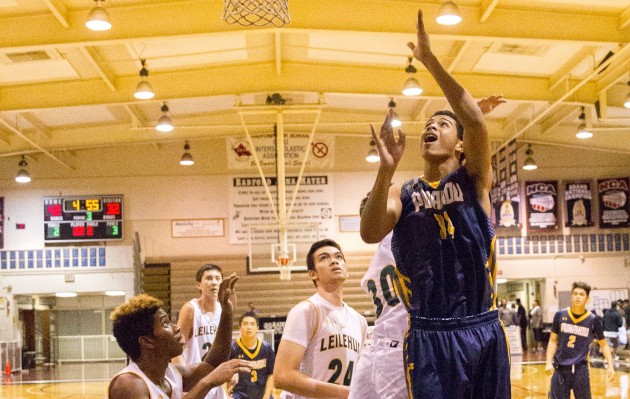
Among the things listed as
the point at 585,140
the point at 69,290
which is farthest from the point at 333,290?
the point at 69,290

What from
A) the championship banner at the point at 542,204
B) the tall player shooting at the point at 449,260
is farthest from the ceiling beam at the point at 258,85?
the tall player shooting at the point at 449,260

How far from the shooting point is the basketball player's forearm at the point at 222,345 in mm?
5066

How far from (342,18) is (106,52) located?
5.75 m

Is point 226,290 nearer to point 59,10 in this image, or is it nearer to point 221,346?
point 221,346

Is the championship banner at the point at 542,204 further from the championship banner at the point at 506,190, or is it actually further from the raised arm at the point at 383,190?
the raised arm at the point at 383,190

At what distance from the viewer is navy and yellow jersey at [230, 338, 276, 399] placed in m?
9.24

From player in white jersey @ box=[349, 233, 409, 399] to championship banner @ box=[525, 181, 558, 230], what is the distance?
22948 millimetres

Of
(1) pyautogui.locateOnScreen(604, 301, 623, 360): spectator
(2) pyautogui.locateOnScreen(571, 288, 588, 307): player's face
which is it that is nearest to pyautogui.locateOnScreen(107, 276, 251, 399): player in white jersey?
(2) pyautogui.locateOnScreen(571, 288, 588, 307): player's face

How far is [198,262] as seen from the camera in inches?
1066

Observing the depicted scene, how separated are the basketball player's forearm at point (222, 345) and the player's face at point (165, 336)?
19.1 inches

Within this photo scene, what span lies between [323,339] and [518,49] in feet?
44.1

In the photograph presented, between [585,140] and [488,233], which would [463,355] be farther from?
[585,140]

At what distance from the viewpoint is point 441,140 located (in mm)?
3732

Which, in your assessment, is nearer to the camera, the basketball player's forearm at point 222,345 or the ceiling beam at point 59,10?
the basketball player's forearm at point 222,345
